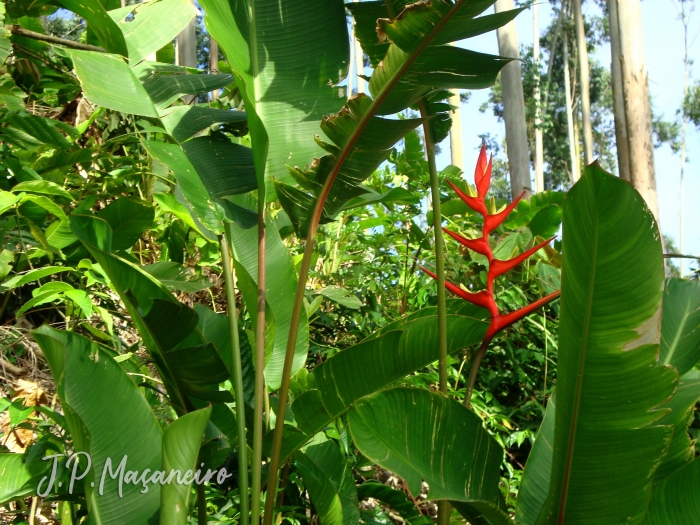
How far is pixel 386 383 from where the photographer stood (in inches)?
65.9

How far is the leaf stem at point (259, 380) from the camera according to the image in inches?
61.4

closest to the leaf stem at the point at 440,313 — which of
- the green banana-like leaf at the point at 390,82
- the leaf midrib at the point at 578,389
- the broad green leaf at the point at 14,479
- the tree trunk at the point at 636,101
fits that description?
the green banana-like leaf at the point at 390,82

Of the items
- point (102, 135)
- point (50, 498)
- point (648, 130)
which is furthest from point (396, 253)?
point (648, 130)

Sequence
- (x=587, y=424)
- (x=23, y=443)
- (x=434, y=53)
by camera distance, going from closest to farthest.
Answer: (x=587, y=424)
(x=434, y=53)
(x=23, y=443)

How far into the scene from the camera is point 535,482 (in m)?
A: 1.62

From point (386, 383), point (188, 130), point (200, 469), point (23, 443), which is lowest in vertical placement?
point (23, 443)

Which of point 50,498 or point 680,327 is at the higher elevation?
point 680,327

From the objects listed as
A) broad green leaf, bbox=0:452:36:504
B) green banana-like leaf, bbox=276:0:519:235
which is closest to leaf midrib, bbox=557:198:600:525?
green banana-like leaf, bbox=276:0:519:235

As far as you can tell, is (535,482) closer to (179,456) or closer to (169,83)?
(179,456)

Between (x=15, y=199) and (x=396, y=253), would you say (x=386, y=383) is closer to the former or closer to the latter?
(x=15, y=199)

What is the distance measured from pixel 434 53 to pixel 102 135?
9.34ft

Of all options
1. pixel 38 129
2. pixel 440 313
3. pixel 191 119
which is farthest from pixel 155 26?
pixel 440 313

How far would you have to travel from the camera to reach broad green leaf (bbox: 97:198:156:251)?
7.38 feet

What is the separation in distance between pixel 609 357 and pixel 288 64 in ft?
3.96
